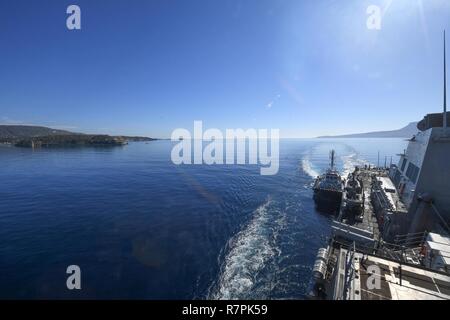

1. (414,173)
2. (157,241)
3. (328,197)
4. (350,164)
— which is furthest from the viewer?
(350,164)

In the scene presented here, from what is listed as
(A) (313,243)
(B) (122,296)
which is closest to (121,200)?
(B) (122,296)

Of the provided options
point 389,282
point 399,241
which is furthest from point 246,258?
point 399,241

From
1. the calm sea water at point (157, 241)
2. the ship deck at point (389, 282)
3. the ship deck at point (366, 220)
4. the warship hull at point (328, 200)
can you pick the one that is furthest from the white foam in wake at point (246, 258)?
the warship hull at point (328, 200)

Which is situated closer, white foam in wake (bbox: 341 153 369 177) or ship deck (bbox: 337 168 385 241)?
ship deck (bbox: 337 168 385 241)

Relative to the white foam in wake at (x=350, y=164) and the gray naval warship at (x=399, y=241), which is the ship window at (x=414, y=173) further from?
the white foam in wake at (x=350, y=164)

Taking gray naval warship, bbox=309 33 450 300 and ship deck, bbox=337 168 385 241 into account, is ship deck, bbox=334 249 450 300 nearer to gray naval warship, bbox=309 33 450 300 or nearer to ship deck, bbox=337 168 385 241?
gray naval warship, bbox=309 33 450 300

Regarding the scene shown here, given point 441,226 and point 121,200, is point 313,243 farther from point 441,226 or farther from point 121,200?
point 121,200

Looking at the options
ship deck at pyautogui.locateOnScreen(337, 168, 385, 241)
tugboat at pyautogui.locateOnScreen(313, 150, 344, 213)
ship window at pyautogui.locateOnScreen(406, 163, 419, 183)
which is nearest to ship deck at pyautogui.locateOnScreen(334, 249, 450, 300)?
ship deck at pyautogui.locateOnScreen(337, 168, 385, 241)

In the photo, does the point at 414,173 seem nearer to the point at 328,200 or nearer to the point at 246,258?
the point at 328,200
